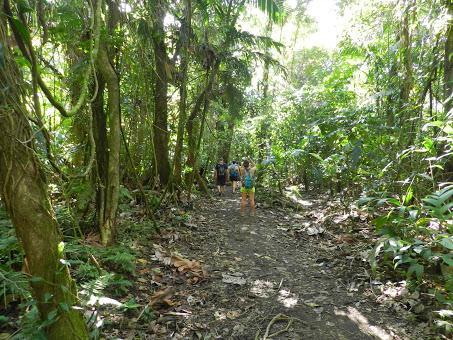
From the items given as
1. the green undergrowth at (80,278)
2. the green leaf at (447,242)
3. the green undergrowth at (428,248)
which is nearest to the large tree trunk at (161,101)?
the green undergrowth at (80,278)

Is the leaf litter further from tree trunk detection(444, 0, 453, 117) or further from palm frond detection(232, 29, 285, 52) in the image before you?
palm frond detection(232, 29, 285, 52)

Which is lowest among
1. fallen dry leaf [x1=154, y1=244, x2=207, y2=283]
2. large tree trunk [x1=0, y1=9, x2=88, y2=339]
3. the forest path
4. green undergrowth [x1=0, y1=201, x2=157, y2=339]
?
the forest path

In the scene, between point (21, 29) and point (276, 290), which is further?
point (276, 290)

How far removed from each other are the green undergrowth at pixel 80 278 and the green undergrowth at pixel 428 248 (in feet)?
10.00

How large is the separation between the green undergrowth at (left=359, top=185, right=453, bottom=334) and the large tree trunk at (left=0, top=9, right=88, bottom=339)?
10.8 ft

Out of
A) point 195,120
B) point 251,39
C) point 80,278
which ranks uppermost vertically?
point 251,39

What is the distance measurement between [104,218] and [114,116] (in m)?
1.46

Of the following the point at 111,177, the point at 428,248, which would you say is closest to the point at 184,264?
the point at 111,177

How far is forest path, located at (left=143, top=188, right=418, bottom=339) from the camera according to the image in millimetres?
3516

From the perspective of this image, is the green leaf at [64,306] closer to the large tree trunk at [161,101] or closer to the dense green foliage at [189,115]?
the dense green foliage at [189,115]

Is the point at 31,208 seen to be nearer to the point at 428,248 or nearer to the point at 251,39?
the point at 428,248

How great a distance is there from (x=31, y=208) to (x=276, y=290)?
3312 mm

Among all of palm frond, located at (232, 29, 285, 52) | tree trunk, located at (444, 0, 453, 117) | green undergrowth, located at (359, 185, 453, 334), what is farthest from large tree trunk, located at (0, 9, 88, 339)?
palm frond, located at (232, 29, 285, 52)

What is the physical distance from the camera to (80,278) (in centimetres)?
356
